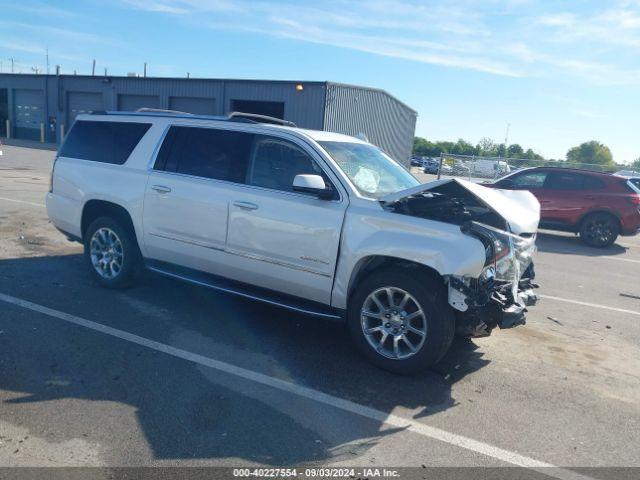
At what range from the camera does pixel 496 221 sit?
471 cm

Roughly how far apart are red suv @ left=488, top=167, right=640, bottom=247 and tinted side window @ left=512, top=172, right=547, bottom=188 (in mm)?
23

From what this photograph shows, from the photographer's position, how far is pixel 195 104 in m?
32.9

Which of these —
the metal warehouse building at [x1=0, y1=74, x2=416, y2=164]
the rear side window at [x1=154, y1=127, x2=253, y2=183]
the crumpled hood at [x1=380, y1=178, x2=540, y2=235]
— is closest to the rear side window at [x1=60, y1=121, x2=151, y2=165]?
the rear side window at [x1=154, y1=127, x2=253, y2=183]

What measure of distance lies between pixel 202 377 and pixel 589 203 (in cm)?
1127

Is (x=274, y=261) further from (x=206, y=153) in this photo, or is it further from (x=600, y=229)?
(x=600, y=229)

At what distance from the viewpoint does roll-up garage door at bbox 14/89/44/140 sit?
135 feet

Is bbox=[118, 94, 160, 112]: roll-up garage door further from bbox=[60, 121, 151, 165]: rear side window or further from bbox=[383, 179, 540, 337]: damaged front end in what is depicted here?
bbox=[383, 179, 540, 337]: damaged front end

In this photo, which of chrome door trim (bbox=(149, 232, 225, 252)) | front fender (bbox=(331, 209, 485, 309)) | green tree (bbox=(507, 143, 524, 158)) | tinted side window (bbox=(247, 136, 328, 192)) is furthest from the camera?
green tree (bbox=(507, 143, 524, 158))

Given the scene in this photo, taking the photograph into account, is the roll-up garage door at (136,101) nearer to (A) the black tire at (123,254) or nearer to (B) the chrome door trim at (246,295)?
(A) the black tire at (123,254)

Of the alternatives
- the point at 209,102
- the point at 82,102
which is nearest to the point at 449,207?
the point at 209,102

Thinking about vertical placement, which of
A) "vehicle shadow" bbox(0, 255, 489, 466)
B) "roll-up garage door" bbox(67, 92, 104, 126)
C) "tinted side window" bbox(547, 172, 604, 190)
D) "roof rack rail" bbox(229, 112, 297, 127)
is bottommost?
"vehicle shadow" bbox(0, 255, 489, 466)

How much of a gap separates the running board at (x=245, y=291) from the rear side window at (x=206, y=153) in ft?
3.32

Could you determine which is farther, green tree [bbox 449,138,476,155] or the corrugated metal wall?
green tree [bbox 449,138,476,155]

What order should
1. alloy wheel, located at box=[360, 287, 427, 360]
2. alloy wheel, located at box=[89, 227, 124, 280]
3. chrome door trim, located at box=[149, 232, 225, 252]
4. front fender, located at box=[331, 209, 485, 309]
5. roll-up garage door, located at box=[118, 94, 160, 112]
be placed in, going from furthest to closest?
roll-up garage door, located at box=[118, 94, 160, 112] → alloy wheel, located at box=[89, 227, 124, 280] → chrome door trim, located at box=[149, 232, 225, 252] → alloy wheel, located at box=[360, 287, 427, 360] → front fender, located at box=[331, 209, 485, 309]
